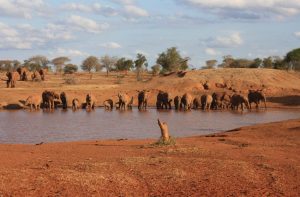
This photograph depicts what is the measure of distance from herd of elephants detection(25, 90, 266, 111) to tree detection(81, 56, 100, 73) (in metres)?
46.4


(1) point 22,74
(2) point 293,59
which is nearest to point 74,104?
(1) point 22,74

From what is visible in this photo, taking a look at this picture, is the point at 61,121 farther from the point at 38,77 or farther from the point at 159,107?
the point at 38,77

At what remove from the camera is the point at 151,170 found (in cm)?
1280

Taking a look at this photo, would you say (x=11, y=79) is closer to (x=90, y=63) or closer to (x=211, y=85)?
(x=211, y=85)

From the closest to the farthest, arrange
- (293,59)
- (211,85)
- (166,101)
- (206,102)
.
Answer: (206,102), (166,101), (211,85), (293,59)

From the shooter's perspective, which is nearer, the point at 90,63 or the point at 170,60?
the point at 170,60

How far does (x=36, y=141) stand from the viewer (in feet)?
72.8

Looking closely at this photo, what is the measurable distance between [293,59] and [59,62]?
139ft

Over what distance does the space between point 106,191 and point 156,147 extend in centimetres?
665

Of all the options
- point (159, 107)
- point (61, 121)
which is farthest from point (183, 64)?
point (61, 121)

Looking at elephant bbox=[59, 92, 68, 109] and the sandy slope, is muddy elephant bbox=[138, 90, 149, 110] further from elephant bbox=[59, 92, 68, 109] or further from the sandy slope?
elephant bbox=[59, 92, 68, 109]

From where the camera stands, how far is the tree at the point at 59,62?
9706cm

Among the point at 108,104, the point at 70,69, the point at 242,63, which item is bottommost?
the point at 108,104

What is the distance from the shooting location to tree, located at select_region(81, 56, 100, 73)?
95.1 metres
